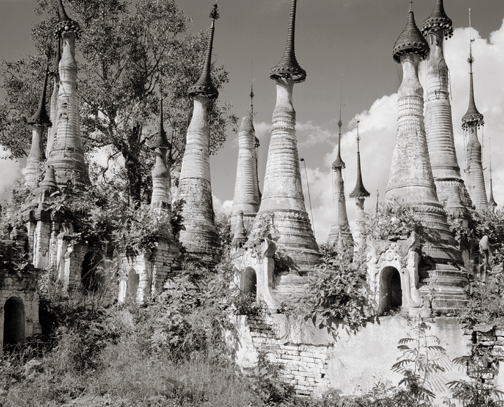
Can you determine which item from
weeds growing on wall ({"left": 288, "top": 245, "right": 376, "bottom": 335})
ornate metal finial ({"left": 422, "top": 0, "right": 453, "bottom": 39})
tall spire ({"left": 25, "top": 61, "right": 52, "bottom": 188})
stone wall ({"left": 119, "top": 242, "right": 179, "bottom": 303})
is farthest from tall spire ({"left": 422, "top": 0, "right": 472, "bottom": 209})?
tall spire ({"left": 25, "top": 61, "right": 52, "bottom": 188})

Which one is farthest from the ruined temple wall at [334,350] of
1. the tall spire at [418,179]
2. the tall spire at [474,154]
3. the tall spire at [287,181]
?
the tall spire at [474,154]

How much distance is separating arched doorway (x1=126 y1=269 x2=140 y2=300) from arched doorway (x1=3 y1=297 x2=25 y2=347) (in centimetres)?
303

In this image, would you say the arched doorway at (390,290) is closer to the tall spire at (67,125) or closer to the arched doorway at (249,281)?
the arched doorway at (249,281)

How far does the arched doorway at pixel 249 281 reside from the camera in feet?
43.2

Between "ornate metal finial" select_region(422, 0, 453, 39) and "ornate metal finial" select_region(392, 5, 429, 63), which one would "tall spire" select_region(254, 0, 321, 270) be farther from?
"ornate metal finial" select_region(422, 0, 453, 39)

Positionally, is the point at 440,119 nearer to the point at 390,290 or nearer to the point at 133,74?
the point at 390,290

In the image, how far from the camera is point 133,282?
15.3m

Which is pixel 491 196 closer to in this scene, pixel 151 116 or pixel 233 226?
pixel 233 226

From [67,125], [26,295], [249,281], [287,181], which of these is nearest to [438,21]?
[287,181]

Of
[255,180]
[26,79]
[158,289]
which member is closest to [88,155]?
[26,79]

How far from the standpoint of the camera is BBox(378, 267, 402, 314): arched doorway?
1070 centimetres

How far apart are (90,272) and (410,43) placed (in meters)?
10.9

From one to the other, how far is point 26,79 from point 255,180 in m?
13.4

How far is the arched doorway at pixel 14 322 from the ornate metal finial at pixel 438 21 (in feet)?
41.0
